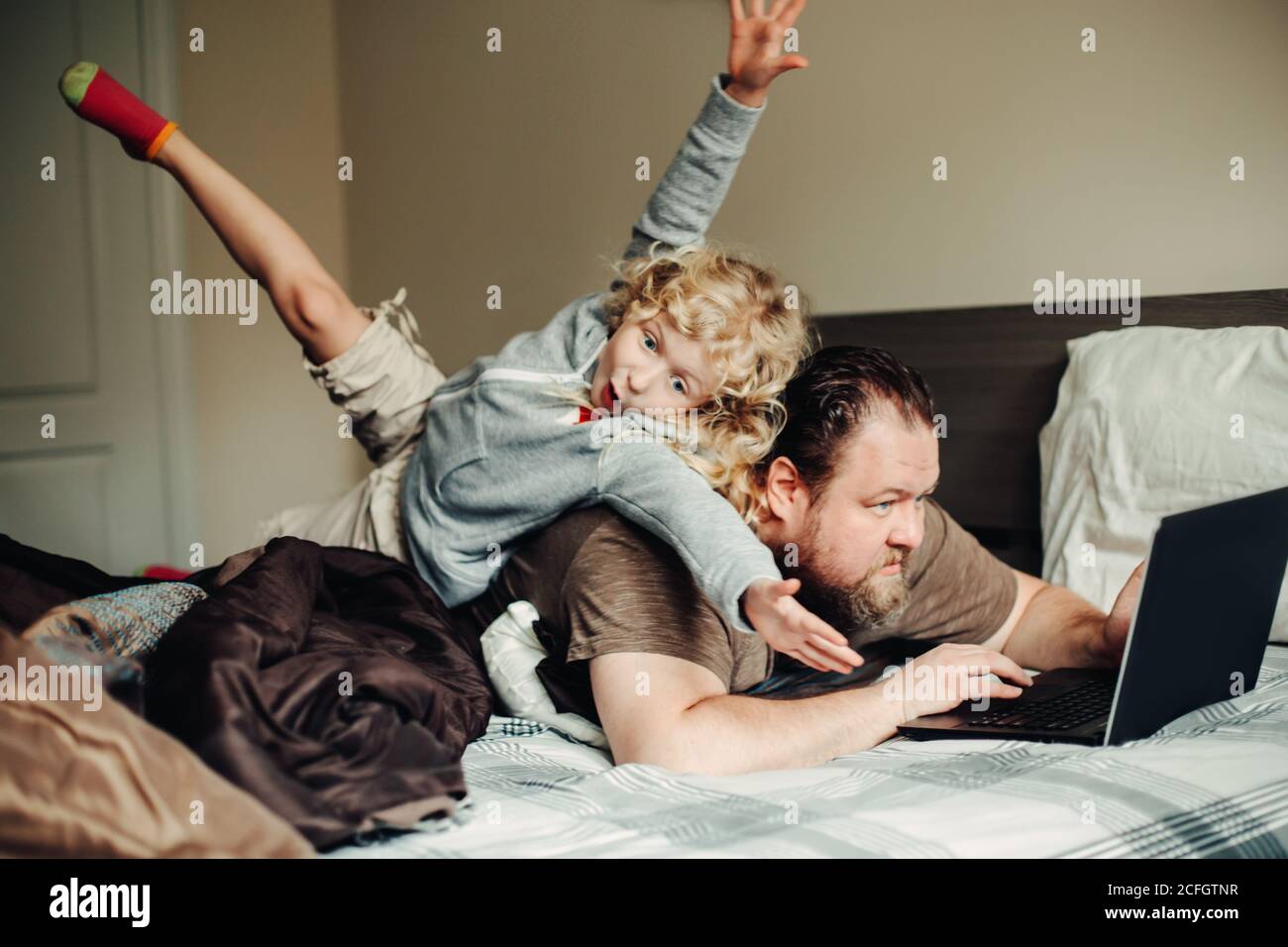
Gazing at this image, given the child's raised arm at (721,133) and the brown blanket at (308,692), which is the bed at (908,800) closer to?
the brown blanket at (308,692)

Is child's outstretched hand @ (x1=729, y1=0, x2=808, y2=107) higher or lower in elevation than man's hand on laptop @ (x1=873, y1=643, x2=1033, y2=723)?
higher

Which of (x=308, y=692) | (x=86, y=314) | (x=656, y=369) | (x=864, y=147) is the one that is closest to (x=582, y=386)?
(x=656, y=369)

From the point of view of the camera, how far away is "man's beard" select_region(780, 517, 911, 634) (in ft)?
4.82

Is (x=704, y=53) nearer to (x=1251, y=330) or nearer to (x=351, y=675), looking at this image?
(x=1251, y=330)

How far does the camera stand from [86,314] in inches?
115

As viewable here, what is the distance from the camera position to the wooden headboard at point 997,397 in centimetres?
201

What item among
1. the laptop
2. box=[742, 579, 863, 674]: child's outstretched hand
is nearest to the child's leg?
box=[742, 579, 863, 674]: child's outstretched hand

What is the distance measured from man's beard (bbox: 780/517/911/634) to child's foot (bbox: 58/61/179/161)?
1.17 meters

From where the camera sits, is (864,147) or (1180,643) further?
(864,147)

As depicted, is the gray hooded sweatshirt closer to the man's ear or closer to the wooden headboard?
the man's ear

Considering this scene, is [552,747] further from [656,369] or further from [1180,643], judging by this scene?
[1180,643]

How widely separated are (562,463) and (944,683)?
54 cm

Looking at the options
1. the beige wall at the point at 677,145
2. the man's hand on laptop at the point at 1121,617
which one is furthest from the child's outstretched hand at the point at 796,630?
the beige wall at the point at 677,145
